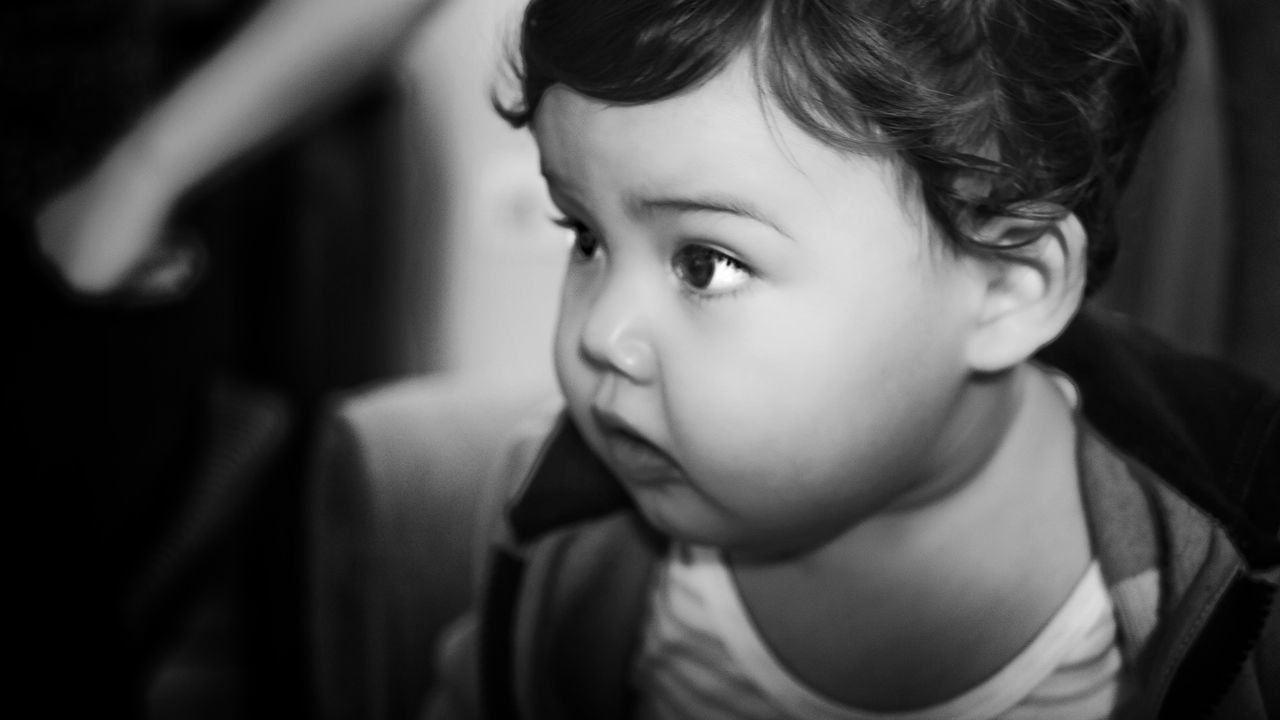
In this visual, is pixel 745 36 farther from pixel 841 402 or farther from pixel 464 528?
pixel 464 528

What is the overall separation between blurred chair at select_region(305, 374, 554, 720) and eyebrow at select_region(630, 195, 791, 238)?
19.3 inches

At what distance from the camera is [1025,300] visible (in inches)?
25.9

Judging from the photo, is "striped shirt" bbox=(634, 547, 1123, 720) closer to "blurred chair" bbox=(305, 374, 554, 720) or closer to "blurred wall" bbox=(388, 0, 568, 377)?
"blurred chair" bbox=(305, 374, 554, 720)

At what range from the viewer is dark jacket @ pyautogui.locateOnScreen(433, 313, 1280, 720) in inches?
26.0

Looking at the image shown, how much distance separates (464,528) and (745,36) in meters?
0.58

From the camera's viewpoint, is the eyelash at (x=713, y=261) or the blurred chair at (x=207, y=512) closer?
the eyelash at (x=713, y=261)

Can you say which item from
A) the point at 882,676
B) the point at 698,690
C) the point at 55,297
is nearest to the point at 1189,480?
the point at 882,676

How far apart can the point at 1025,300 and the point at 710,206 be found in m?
0.20

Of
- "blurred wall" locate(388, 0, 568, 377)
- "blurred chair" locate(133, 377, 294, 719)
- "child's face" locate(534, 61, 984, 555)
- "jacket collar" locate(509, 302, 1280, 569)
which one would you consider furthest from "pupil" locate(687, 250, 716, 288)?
"blurred wall" locate(388, 0, 568, 377)

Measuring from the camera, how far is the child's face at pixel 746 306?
1.88ft

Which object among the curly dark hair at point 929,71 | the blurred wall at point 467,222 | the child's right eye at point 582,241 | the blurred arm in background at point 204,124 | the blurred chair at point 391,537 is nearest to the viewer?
the curly dark hair at point 929,71

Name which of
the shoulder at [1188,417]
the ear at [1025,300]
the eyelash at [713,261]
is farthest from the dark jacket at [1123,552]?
the eyelash at [713,261]

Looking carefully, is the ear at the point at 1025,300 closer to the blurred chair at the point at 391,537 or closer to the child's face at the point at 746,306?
the child's face at the point at 746,306

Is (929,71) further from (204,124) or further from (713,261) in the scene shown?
(204,124)
